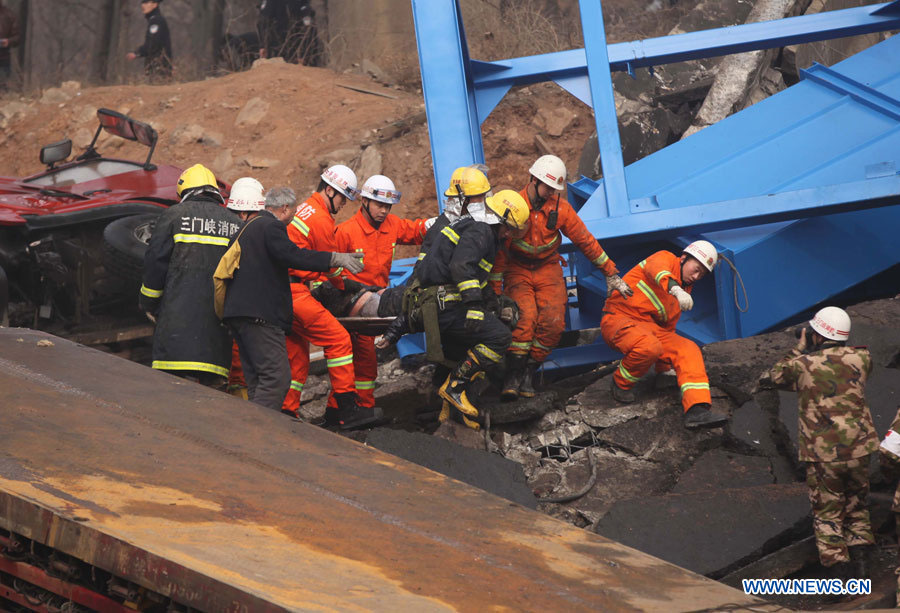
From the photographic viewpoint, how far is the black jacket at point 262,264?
4906 mm

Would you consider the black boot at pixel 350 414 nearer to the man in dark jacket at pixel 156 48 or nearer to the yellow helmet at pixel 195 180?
the yellow helmet at pixel 195 180

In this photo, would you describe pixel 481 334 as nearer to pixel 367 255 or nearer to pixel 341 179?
pixel 367 255

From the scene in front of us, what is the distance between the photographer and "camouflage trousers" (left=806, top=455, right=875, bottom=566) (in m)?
4.25

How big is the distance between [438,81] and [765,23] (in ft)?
Answer: 8.75

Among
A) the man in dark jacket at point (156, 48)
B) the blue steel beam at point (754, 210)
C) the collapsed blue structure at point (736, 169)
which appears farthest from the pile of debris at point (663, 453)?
the man in dark jacket at point (156, 48)

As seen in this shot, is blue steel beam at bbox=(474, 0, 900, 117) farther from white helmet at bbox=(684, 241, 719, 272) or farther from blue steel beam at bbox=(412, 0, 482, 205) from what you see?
white helmet at bbox=(684, 241, 719, 272)

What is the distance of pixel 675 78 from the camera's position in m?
10.4

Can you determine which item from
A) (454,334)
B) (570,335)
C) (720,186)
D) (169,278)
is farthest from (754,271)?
(169,278)

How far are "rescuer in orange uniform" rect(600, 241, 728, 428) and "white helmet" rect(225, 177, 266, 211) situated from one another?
2168 mm

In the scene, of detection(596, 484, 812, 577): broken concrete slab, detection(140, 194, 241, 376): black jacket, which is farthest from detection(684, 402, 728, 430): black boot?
detection(140, 194, 241, 376): black jacket

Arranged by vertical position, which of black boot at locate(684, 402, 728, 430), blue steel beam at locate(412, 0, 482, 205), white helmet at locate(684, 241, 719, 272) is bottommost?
black boot at locate(684, 402, 728, 430)

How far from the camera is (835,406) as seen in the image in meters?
4.25

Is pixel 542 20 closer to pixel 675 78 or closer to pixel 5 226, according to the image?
pixel 675 78

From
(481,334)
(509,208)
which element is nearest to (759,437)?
(481,334)
